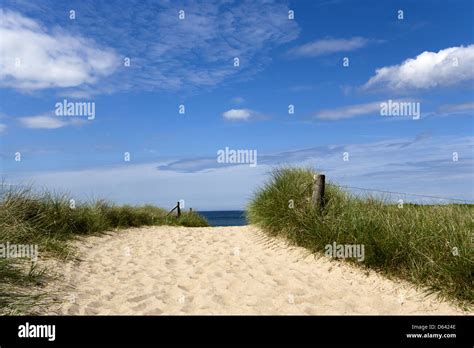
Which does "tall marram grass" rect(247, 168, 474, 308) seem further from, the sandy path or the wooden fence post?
the sandy path

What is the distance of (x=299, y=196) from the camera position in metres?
10.5

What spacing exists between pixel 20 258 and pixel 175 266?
2961 mm

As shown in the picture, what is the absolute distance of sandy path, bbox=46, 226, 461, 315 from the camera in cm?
585

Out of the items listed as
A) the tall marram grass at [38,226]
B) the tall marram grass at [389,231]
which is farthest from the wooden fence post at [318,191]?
the tall marram grass at [38,226]

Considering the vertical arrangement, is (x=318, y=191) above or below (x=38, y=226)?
above

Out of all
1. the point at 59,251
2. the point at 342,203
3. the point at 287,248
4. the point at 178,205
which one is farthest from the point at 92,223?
the point at 178,205

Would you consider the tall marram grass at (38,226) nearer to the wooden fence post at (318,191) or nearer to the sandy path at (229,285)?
the sandy path at (229,285)

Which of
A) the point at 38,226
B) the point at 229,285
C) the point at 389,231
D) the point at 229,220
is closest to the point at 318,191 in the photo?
the point at 389,231

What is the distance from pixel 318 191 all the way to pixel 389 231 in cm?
268

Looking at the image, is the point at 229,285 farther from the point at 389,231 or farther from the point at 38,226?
the point at 38,226

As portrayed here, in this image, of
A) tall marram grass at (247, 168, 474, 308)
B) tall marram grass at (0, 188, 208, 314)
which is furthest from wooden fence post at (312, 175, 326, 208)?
tall marram grass at (0, 188, 208, 314)

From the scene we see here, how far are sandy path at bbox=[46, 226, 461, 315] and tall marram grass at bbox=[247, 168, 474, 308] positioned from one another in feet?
1.00

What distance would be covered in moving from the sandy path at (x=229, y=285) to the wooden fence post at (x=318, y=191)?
4.18 feet

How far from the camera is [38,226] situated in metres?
9.72
